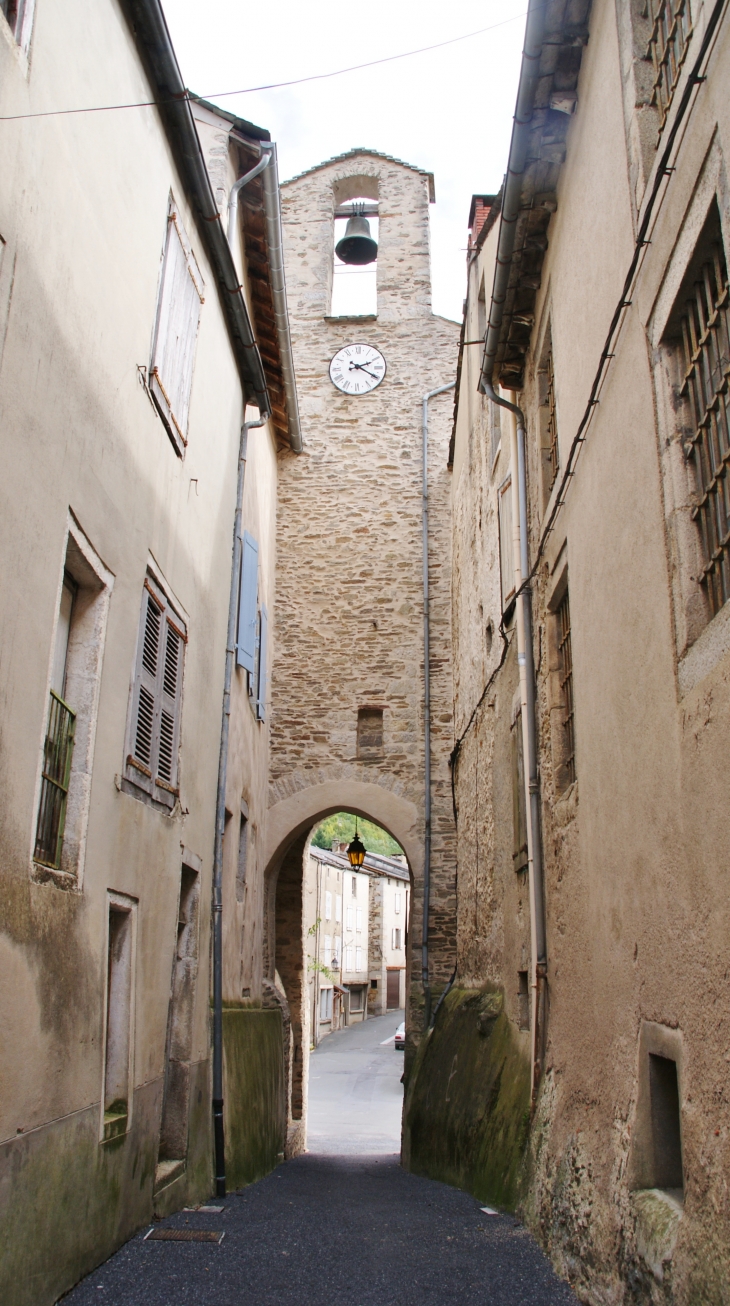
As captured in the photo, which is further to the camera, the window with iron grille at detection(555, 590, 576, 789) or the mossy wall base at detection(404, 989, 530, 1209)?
the mossy wall base at detection(404, 989, 530, 1209)

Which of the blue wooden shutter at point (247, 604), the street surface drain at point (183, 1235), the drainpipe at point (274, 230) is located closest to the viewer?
the street surface drain at point (183, 1235)

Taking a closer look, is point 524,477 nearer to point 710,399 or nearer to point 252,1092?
point 710,399

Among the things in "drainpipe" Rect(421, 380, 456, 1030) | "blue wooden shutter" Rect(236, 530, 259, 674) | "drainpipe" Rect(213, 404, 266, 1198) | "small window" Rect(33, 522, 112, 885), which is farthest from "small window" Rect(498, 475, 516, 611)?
"drainpipe" Rect(421, 380, 456, 1030)

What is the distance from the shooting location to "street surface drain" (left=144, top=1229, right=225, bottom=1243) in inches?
211

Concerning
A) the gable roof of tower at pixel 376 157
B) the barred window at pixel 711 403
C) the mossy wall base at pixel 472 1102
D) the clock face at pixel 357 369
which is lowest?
the mossy wall base at pixel 472 1102

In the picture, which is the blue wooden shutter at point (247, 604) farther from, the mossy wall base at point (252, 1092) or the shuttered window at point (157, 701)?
the mossy wall base at point (252, 1092)

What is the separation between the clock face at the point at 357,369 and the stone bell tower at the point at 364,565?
4cm

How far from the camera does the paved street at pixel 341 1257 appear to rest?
4277mm

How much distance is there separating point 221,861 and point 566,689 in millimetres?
3627

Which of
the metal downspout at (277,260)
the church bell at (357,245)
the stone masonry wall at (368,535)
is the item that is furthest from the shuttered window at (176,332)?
the church bell at (357,245)

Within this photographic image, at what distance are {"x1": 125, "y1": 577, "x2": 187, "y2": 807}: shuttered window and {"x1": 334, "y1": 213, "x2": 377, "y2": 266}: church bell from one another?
352 inches

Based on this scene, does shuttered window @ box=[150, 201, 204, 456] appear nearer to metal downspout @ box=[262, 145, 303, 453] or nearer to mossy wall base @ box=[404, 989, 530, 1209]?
metal downspout @ box=[262, 145, 303, 453]

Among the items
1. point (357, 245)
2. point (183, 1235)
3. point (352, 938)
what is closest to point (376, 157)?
point (357, 245)

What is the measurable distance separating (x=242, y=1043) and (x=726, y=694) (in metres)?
7.34
